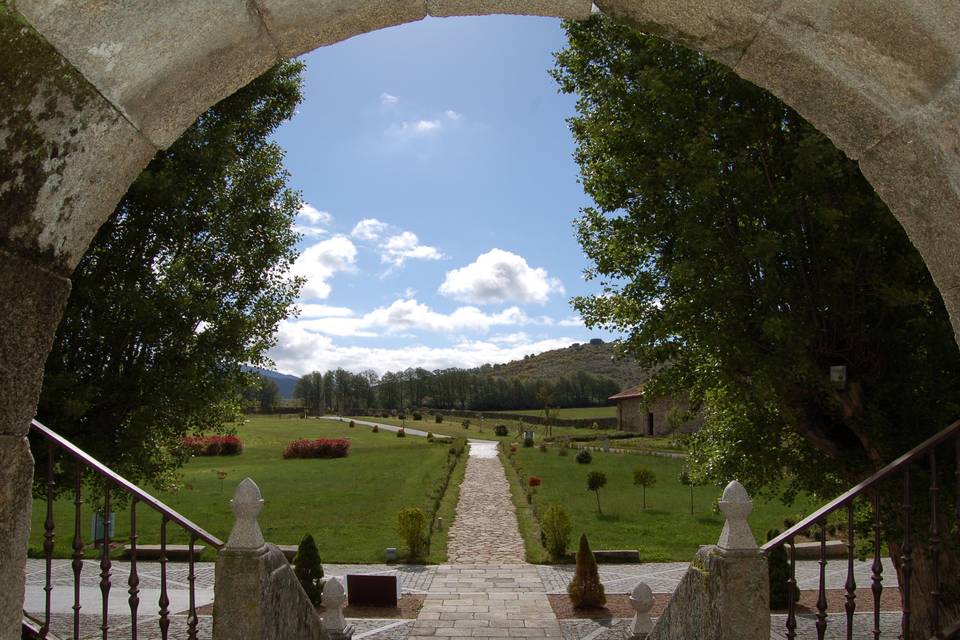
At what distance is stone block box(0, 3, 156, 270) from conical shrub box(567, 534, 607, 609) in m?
12.0

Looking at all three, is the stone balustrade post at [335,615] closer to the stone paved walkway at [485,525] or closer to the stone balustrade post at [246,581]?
the stone balustrade post at [246,581]

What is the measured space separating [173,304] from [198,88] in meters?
7.93

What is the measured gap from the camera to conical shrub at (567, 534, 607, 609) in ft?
43.6

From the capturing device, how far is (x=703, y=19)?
9.22 feet

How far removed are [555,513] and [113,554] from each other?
10.9m

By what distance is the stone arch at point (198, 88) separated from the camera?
2.60m

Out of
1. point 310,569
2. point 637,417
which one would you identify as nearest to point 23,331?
point 310,569

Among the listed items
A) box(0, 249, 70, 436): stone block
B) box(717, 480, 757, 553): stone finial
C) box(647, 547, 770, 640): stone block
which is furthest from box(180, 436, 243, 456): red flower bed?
box(0, 249, 70, 436): stone block

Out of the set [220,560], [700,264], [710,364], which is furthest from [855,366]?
[220,560]

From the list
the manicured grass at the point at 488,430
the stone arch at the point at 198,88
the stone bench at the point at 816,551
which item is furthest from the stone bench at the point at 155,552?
the manicured grass at the point at 488,430

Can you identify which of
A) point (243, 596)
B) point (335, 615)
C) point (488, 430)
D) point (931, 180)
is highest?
point (931, 180)

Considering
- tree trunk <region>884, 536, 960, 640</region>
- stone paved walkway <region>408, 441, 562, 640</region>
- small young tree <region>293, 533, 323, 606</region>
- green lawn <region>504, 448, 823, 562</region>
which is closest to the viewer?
tree trunk <region>884, 536, 960, 640</region>

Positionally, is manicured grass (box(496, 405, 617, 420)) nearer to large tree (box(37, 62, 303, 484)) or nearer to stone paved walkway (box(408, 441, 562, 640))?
stone paved walkway (box(408, 441, 562, 640))

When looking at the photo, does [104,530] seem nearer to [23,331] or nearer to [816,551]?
[23,331]
